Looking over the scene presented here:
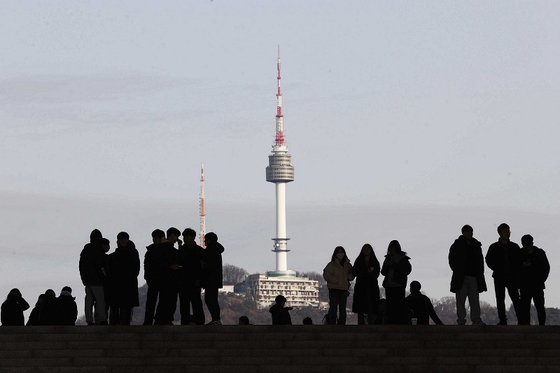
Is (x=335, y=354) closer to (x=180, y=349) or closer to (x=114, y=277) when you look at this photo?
(x=180, y=349)

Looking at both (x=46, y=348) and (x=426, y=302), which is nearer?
(x=46, y=348)

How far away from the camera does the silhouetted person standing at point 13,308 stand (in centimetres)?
2253

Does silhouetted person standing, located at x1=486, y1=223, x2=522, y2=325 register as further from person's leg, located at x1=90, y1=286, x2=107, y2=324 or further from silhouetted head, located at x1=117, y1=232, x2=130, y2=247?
person's leg, located at x1=90, y1=286, x2=107, y2=324

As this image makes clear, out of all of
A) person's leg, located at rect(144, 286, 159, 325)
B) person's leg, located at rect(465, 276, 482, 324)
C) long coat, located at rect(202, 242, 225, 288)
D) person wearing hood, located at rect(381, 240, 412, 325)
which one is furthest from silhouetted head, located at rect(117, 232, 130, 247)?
person's leg, located at rect(465, 276, 482, 324)

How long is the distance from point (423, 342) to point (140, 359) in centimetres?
421

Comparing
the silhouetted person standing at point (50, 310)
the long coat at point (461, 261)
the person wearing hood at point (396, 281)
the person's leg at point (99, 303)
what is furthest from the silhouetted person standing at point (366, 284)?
the silhouetted person standing at point (50, 310)

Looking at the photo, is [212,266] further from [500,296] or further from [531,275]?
[531,275]

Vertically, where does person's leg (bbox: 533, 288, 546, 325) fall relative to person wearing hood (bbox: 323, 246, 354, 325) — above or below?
below

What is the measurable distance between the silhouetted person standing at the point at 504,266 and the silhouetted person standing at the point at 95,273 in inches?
245

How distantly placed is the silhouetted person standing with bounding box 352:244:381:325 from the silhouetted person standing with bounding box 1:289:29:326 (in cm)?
561

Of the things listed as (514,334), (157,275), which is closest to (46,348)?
(157,275)

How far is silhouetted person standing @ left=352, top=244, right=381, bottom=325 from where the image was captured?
2269cm

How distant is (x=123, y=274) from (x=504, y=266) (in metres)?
6.13

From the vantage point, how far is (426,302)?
885 inches
